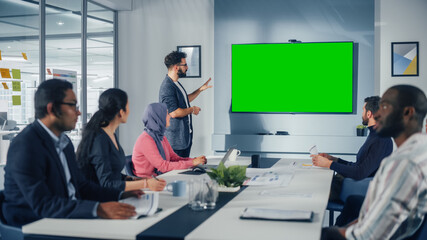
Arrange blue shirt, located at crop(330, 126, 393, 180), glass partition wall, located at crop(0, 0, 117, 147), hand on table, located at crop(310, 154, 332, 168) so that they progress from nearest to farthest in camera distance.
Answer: blue shirt, located at crop(330, 126, 393, 180)
hand on table, located at crop(310, 154, 332, 168)
glass partition wall, located at crop(0, 0, 117, 147)

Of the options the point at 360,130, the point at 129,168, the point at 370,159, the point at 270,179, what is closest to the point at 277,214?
the point at 270,179

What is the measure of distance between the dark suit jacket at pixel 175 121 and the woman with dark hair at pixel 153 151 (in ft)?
3.19

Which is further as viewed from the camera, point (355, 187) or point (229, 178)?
point (355, 187)

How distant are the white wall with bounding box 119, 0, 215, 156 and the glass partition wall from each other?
264 mm

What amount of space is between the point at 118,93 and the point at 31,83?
2304mm

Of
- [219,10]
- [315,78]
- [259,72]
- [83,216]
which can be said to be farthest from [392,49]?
[83,216]

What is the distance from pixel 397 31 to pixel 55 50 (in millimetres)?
4261

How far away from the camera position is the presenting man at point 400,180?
160 cm

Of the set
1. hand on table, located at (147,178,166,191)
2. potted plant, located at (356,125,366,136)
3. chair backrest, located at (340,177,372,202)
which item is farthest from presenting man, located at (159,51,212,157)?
potted plant, located at (356,125,366,136)

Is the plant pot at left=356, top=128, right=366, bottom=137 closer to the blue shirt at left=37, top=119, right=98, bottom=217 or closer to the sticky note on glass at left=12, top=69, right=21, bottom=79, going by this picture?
the sticky note on glass at left=12, top=69, right=21, bottom=79

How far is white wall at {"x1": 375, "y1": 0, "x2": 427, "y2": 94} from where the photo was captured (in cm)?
564

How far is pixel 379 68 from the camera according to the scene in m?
5.76

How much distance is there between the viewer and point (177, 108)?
179 inches

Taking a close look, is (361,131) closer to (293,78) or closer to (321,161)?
(293,78)
